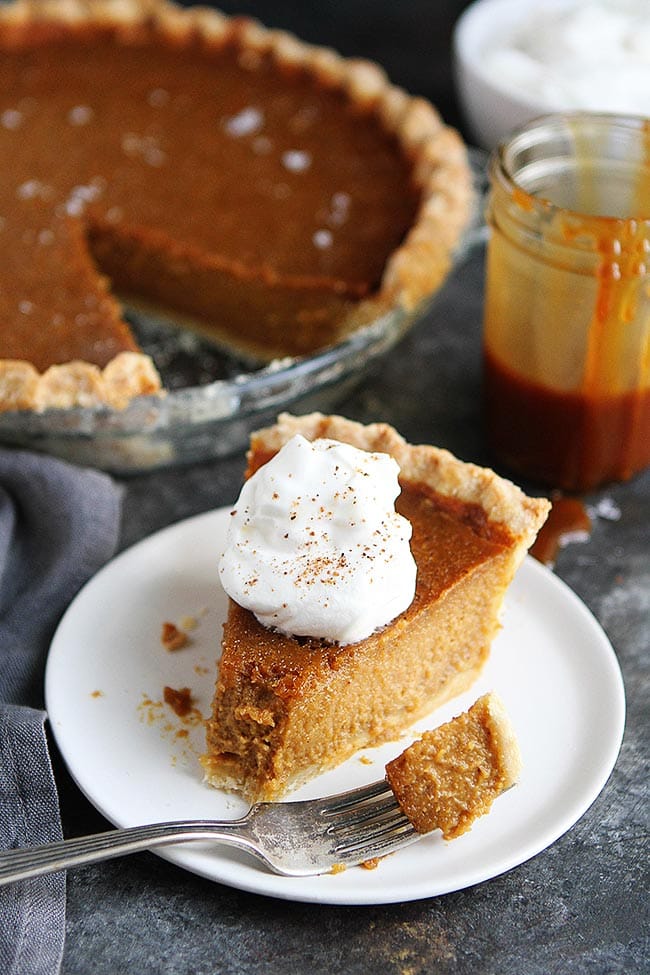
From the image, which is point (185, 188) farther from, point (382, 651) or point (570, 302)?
point (382, 651)

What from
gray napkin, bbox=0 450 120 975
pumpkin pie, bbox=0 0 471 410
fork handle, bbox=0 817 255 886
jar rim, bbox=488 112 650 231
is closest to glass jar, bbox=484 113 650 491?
jar rim, bbox=488 112 650 231

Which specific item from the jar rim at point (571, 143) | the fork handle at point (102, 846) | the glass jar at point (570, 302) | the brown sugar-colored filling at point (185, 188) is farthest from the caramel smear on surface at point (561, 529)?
the fork handle at point (102, 846)

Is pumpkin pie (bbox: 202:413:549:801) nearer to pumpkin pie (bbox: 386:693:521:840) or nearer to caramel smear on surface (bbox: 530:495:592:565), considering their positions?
pumpkin pie (bbox: 386:693:521:840)

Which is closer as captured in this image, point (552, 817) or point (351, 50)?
point (552, 817)

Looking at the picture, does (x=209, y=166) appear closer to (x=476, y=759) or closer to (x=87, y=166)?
(x=87, y=166)

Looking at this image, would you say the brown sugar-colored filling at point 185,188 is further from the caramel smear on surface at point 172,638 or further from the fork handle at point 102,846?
the fork handle at point 102,846

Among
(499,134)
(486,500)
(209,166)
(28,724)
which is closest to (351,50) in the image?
(499,134)
